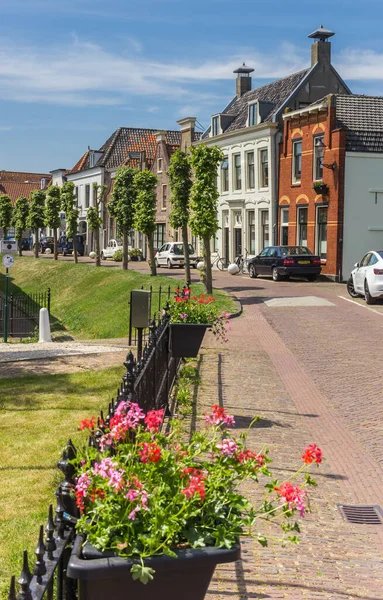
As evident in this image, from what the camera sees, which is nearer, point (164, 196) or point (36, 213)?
point (164, 196)

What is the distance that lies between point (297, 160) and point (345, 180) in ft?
15.0

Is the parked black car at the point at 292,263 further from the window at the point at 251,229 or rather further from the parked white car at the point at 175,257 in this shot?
the parked white car at the point at 175,257

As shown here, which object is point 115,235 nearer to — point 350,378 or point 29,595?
point 350,378

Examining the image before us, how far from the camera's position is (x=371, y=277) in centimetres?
2342

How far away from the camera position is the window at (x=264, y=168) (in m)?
40.9

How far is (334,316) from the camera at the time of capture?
20.8m

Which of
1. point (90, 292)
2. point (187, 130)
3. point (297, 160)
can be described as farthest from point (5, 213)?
point (297, 160)

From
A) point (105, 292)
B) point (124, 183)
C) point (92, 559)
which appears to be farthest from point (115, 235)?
point (92, 559)

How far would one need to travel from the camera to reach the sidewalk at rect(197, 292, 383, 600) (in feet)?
16.3

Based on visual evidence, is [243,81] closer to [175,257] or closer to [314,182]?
[175,257]

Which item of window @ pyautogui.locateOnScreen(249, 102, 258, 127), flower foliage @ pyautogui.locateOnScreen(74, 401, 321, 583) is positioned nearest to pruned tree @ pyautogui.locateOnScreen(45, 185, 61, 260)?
window @ pyautogui.locateOnScreen(249, 102, 258, 127)

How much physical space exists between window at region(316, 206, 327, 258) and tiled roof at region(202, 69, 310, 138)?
8.04 meters

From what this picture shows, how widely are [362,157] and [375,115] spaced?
7.87 ft

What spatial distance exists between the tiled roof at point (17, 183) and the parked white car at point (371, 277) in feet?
260
